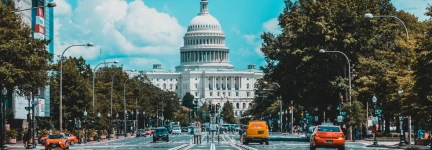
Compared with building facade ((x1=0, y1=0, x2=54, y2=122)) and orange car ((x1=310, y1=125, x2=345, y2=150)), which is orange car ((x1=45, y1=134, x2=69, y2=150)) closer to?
orange car ((x1=310, y1=125, x2=345, y2=150))

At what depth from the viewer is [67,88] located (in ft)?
330

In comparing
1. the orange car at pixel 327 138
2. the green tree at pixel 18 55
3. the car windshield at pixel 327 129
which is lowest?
the orange car at pixel 327 138

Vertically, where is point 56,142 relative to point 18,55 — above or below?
below

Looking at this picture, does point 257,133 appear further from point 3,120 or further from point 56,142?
point 3,120

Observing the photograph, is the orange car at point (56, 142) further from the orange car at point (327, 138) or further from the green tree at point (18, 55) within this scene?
the orange car at point (327, 138)

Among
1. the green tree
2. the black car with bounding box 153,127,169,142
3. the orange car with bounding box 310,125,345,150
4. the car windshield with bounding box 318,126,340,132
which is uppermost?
the green tree

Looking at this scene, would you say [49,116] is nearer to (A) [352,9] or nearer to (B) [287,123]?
(A) [352,9]

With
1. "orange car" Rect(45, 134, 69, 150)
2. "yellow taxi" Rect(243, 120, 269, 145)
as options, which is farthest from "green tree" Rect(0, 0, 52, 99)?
"yellow taxi" Rect(243, 120, 269, 145)

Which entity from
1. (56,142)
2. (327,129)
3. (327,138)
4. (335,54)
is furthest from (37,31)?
(327,138)

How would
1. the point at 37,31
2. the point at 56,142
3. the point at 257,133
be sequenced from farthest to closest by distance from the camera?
1. the point at 37,31
2. the point at 257,133
3. the point at 56,142

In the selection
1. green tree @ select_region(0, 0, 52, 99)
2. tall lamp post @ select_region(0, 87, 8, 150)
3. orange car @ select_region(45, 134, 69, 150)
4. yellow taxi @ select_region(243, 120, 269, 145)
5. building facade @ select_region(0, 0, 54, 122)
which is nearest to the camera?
green tree @ select_region(0, 0, 52, 99)

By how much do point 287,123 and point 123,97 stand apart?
36860 millimetres

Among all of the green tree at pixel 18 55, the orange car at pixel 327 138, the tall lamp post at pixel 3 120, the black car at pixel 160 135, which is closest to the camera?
the orange car at pixel 327 138

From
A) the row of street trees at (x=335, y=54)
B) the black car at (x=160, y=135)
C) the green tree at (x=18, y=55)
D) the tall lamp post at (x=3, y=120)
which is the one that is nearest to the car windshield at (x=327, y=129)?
the green tree at (x=18, y=55)
